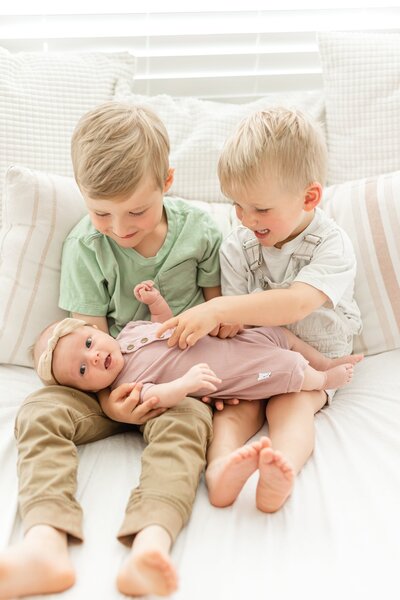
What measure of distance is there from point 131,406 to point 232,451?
0.20m

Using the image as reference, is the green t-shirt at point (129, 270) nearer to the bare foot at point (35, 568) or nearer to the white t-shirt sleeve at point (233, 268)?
the white t-shirt sleeve at point (233, 268)

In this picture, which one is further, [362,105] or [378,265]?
[362,105]

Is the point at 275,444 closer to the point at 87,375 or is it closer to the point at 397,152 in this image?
the point at 87,375

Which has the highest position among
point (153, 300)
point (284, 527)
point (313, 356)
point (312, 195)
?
point (312, 195)

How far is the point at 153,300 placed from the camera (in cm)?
141

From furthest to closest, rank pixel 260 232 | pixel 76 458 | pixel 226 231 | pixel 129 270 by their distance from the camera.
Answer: pixel 226 231
pixel 129 270
pixel 260 232
pixel 76 458

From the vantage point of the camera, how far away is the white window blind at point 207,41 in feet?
6.81

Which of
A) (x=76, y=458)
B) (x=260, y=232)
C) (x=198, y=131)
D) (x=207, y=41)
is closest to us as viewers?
(x=76, y=458)

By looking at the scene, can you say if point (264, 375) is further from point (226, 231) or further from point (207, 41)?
point (207, 41)

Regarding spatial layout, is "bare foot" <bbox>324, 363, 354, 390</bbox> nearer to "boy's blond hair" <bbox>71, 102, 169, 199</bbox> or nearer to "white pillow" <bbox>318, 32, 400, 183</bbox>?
"boy's blond hair" <bbox>71, 102, 169, 199</bbox>

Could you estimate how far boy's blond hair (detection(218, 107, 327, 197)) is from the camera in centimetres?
127

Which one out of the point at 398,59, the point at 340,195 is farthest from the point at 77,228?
the point at 398,59

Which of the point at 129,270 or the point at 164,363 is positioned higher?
the point at 129,270

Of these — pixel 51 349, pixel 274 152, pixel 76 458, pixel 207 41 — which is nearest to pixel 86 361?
pixel 51 349
